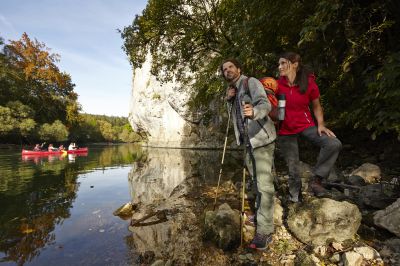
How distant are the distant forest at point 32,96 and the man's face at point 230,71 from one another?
53043 mm

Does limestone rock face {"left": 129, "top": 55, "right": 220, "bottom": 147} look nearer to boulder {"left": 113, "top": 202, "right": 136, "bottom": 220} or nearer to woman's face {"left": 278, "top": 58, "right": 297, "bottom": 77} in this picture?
boulder {"left": 113, "top": 202, "right": 136, "bottom": 220}

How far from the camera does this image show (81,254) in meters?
5.21

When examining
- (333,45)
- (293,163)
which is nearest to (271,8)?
(333,45)

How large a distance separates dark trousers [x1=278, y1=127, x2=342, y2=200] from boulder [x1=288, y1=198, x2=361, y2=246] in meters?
0.61

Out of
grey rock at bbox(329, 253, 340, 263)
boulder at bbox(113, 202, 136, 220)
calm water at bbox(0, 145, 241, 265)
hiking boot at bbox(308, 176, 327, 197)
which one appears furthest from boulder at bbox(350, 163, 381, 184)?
boulder at bbox(113, 202, 136, 220)

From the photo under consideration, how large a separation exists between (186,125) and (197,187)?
42.3 m

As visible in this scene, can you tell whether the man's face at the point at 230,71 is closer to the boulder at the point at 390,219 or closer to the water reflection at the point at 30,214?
the boulder at the point at 390,219

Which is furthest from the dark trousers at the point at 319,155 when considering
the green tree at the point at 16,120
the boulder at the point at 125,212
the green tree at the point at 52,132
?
the green tree at the point at 52,132

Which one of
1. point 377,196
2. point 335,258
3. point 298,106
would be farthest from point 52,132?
point 335,258

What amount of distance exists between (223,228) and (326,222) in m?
1.64

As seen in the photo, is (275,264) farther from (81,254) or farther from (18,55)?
(18,55)

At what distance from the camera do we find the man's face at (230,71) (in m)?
4.51

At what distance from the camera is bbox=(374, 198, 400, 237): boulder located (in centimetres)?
389

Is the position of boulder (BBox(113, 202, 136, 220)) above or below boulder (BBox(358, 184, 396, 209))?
below
